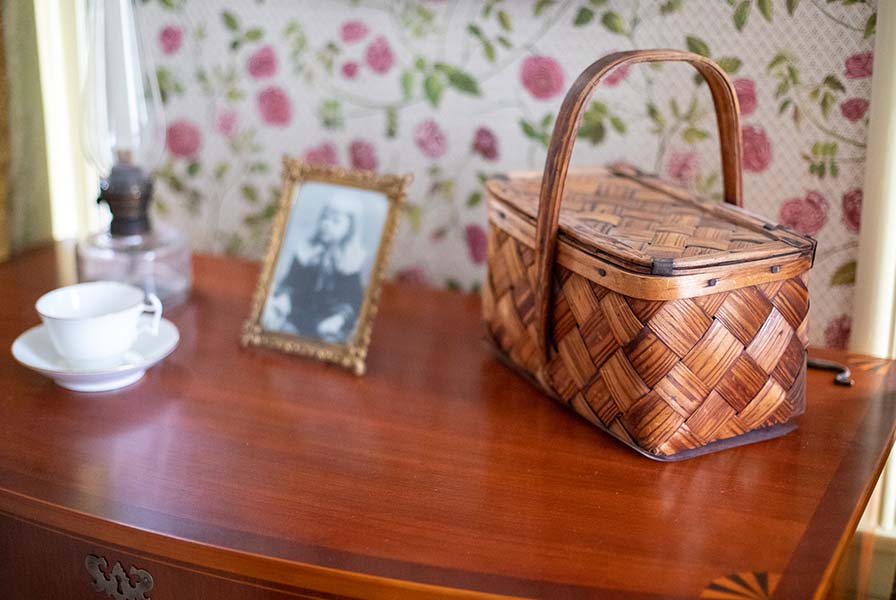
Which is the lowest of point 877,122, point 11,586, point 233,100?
point 11,586

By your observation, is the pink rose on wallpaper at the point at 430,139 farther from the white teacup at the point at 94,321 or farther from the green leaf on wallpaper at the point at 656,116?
the white teacup at the point at 94,321

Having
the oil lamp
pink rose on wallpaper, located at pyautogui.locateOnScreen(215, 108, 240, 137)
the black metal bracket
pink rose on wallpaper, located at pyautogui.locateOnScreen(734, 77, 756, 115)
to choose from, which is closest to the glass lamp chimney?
the oil lamp

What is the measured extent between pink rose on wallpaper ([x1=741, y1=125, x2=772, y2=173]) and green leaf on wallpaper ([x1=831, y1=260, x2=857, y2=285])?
15 centimetres

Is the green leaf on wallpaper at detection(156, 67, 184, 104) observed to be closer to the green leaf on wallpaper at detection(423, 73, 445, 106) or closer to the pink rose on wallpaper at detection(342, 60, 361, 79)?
the pink rose on wallpaper at detection(342, 60, 361, 79)

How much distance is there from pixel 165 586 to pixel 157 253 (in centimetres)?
53

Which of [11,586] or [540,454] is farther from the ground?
[540,454]

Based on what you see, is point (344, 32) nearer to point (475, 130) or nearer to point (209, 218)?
point (475, 130)

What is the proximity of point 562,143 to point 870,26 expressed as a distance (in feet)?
1.37

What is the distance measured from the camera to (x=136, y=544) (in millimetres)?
808

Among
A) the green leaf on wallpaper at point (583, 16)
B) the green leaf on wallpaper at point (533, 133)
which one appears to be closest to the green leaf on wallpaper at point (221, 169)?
the green leaf on wallpaper at point (533, 133)

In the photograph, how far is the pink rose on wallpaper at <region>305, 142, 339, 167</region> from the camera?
1.41 meters

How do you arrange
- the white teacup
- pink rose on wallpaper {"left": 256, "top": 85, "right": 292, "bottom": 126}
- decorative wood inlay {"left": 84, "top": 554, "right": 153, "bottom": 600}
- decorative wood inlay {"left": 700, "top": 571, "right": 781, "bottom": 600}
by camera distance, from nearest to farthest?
decorative wood inlay {"left": 700, "top": 571, "right": 781, "bottom": 600} < decorative wood inlay {"left": 84, "top": 554, "right": 153, "bottom": 600} < the white teacup < pink rose on wallpaper {"left": 256, "top": 85, "right": 292, "bottom": 126}

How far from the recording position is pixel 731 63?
1162mm

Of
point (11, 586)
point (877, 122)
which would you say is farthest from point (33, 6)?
point (877, 122)
